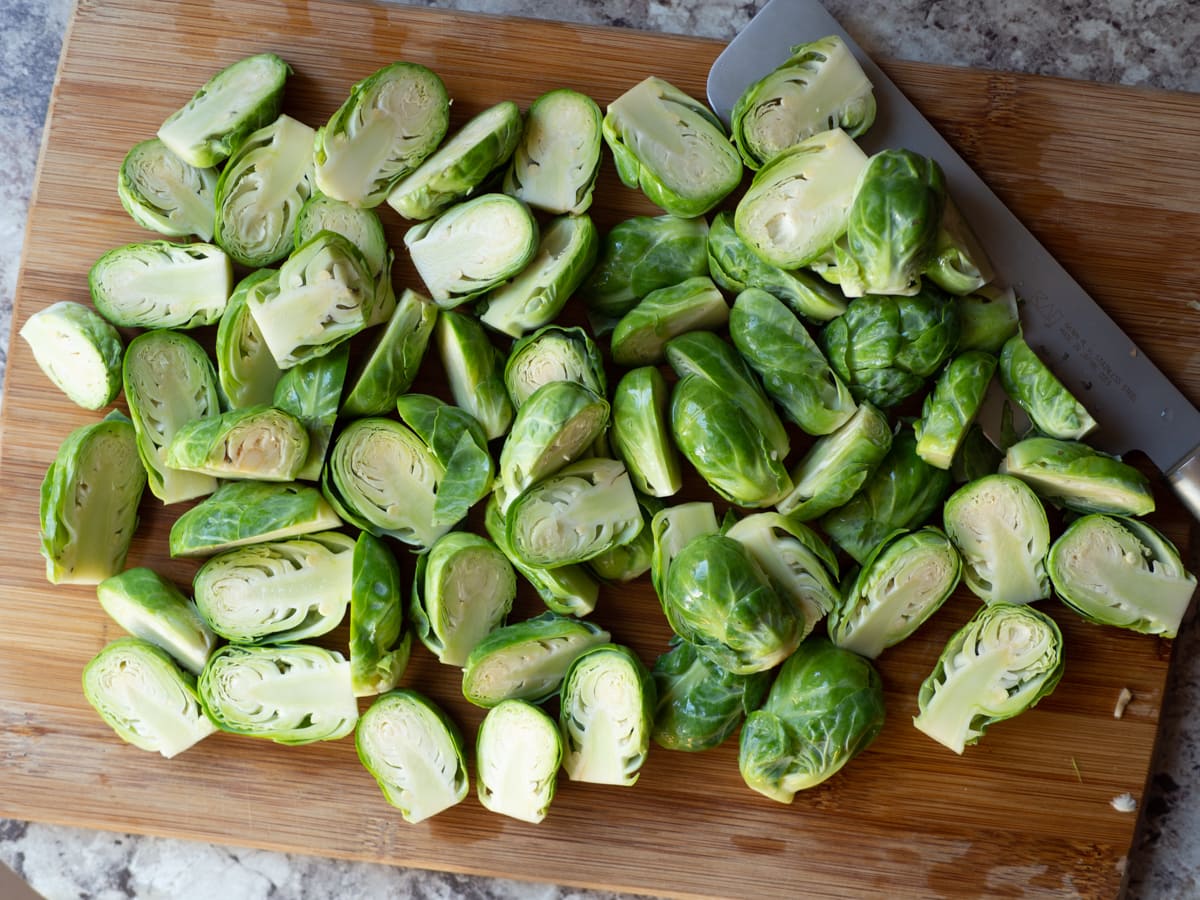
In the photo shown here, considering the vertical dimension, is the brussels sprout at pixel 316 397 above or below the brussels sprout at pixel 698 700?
above

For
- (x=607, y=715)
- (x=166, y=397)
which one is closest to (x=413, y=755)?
(x=607, y=715)

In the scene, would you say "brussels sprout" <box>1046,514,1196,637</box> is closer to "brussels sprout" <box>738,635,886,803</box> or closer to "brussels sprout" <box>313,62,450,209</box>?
"brussels sprout" <box>738,635,886,803</box>

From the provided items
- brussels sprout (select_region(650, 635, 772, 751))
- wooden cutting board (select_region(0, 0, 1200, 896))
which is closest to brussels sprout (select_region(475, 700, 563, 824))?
wooden cutting board (select_region(0, 0, 1200, 896))

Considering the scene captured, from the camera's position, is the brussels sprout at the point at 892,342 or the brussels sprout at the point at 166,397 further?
the brussels sprout at the point at 166,397

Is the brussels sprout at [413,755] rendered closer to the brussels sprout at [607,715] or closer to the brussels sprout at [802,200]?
the brussels sprout at [607,715]

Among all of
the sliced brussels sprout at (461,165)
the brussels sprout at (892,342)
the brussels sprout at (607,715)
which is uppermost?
the sliced brussels sprout at (461,165)

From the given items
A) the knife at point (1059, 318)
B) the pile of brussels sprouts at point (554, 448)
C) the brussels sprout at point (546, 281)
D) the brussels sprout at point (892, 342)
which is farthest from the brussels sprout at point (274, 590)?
the knife at point (1059, 318)
